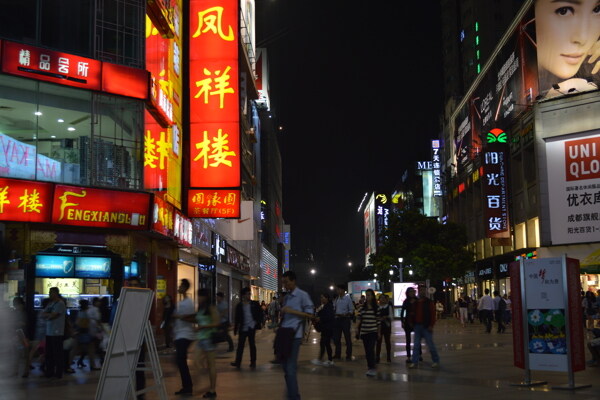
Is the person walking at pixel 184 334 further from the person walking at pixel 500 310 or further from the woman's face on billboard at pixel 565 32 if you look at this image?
the woman's face on billboard at pixel 565 32

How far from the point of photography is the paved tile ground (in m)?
11.1

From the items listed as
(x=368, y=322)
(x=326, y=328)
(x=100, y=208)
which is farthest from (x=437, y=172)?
(x=368, y=322)

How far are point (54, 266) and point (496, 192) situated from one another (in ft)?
115

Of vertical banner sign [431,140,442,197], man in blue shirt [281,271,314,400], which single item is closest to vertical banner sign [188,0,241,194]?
man in blue shirt [281,271,314,400]

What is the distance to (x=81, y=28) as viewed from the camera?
20.2 metres

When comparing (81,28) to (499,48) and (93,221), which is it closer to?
(93,221)

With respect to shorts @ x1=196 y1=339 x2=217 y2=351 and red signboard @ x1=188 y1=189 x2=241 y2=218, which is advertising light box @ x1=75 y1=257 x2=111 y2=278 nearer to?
red signboard @ x1=188 y1=189 x2=241 y2=218

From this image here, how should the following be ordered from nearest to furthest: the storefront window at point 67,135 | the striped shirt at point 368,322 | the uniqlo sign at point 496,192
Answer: the striped shirt at point 368,322
the storefront window at point 67,135
the uniqlo sign at point 496,192

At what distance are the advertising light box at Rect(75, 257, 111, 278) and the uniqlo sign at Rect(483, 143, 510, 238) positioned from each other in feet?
107

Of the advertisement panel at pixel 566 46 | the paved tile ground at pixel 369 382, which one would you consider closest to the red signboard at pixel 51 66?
the paved tile ground at pixel 369 382

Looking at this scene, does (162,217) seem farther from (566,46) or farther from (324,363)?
(566,46)

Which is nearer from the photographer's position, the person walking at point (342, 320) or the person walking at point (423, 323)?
the person walking at point (423, 323)

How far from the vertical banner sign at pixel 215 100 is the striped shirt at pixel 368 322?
10.5 metres

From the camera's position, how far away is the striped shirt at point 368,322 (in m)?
14.7
